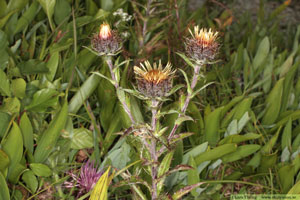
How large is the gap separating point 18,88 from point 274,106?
41.6 inches

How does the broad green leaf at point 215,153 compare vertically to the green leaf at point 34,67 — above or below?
below

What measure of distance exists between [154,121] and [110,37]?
10.6 inches

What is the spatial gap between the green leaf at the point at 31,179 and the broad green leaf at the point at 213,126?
66 cm

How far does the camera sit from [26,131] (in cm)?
137

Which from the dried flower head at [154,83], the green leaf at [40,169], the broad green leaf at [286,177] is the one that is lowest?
the broad green leaf at [286,177]

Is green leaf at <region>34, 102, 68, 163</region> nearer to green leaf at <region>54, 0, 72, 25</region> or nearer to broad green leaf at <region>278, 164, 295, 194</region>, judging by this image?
green leaf at <region>54, 0, 72, 25</region>

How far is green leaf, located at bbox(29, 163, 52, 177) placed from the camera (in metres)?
1.34

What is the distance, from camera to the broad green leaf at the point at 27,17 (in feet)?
5.55

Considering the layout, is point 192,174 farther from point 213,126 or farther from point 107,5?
point 107,5

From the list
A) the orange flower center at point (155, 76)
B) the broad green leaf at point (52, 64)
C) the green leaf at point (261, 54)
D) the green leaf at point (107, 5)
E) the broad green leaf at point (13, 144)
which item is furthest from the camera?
the green leaf at point (261, 54)

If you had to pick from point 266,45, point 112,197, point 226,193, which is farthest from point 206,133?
point 266,45

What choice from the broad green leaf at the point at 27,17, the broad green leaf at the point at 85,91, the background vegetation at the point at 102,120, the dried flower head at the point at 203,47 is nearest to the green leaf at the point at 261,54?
the background vegetation at the point at 102,120

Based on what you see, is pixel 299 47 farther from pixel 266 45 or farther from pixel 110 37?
pixel 110 37

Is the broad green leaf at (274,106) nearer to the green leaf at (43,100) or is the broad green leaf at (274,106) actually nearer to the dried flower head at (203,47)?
the dried flower head at (203,47)
